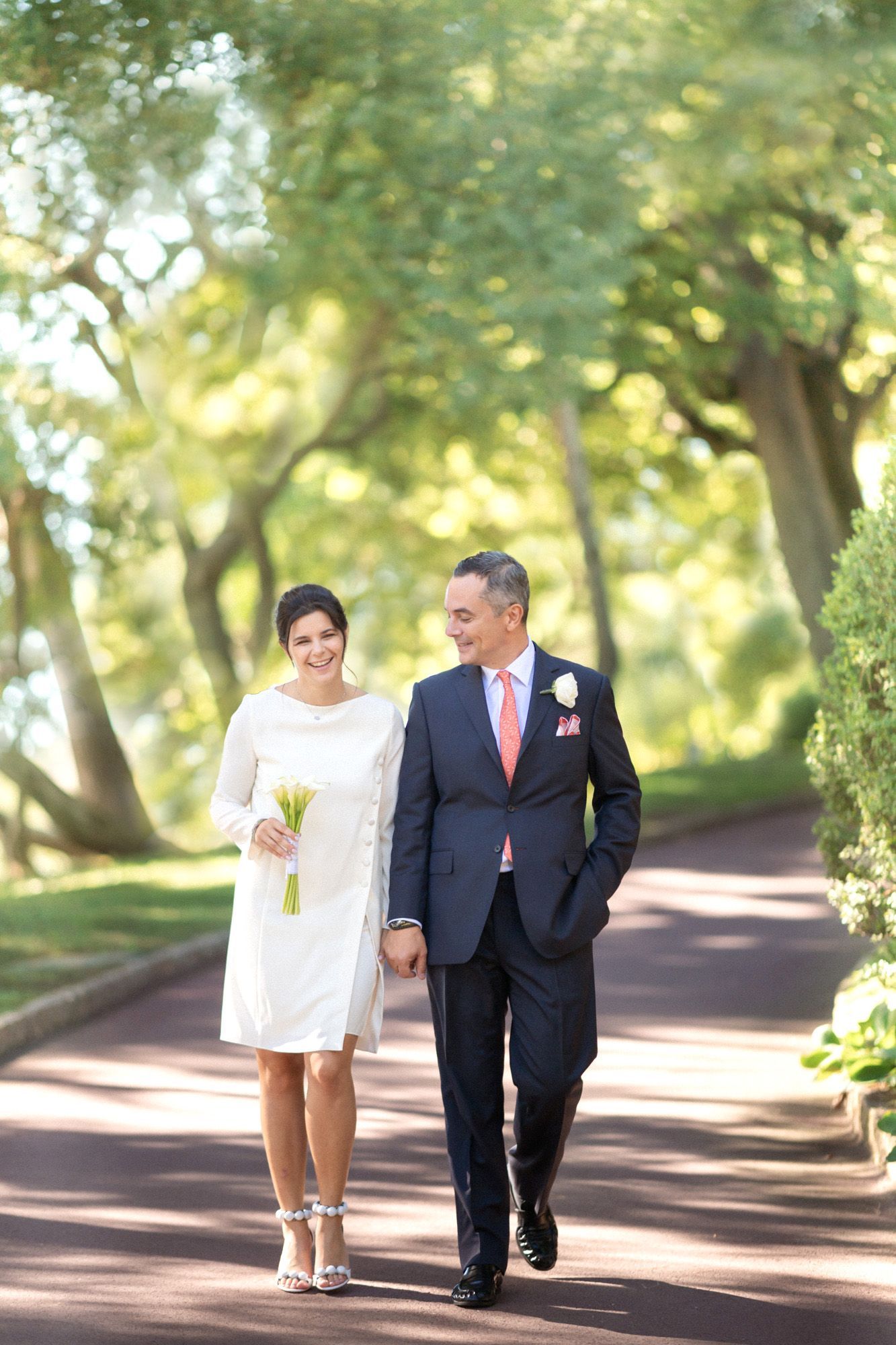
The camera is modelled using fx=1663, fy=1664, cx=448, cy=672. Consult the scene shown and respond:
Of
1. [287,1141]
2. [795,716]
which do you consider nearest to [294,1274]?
[287,1141]

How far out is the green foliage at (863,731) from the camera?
21.3ft

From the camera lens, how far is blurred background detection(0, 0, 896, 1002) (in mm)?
13898

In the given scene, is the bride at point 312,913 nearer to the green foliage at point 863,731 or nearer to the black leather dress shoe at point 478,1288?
the black leather dress shoe at point 478,1288

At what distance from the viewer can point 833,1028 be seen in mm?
7965

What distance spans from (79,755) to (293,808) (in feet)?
54.2

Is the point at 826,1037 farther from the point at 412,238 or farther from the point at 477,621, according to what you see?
the point at 412,238

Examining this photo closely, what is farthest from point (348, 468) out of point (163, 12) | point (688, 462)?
point (163, 12)

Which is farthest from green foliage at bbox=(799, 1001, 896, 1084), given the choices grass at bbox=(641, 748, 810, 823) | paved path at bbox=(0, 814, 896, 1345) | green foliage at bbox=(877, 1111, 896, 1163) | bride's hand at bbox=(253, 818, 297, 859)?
grass at bbox=(641, 748, 810, 823)

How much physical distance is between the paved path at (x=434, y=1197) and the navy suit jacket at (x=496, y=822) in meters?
1.14

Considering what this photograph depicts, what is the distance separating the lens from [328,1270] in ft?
17.2

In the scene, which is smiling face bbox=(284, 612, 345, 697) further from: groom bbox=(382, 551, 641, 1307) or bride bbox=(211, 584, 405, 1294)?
groom bbox=(382, 551, 641, 1307)

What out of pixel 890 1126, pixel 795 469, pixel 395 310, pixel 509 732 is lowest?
pixel 890 1126

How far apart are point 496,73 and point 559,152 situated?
0.89 metres

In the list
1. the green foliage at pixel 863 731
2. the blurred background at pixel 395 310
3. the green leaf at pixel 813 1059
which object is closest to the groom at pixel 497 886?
the green foliage at pixel 863 731
